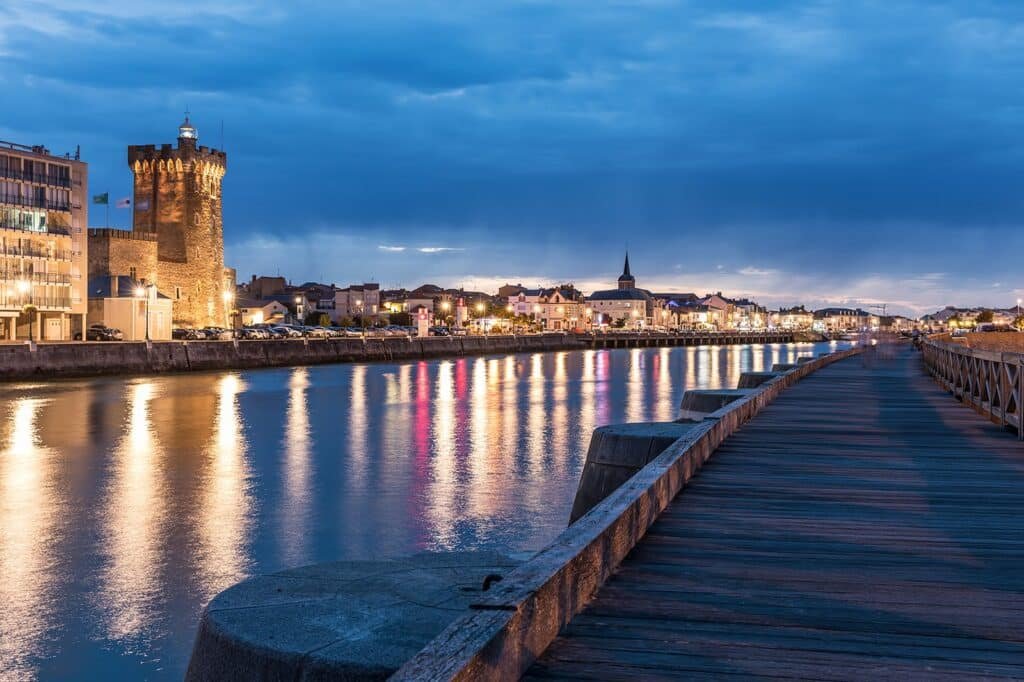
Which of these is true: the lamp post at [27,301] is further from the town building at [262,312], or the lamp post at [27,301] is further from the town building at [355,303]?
the town building at [355,303]

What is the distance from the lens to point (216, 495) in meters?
19.4

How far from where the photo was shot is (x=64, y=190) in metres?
79.6

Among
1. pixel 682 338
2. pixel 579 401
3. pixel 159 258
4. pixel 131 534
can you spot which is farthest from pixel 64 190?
pixel 682 338

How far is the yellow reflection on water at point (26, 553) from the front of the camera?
10.2 meters

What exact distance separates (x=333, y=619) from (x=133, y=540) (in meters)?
11.3

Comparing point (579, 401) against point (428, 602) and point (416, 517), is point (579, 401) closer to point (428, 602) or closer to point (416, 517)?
point (416, 517)

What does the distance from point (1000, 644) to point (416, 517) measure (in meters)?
12.9

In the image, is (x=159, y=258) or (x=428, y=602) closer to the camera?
(x=428, y=602)

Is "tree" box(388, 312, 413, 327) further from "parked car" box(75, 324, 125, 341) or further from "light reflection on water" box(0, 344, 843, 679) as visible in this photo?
"light reflection on water" box(0, 344, 843, 679)

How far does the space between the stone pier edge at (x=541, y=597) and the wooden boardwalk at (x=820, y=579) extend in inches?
4.4

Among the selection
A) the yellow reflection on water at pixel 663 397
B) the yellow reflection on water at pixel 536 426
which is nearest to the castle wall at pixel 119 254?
the yellow reflection on water at pixel 536 426

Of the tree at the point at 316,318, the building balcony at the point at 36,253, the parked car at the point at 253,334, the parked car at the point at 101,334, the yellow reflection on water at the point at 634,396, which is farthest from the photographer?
the tree at the point at 316,318

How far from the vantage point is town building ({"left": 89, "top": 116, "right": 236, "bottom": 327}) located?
9581cm

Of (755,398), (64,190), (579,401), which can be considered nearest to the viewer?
(755,398)
